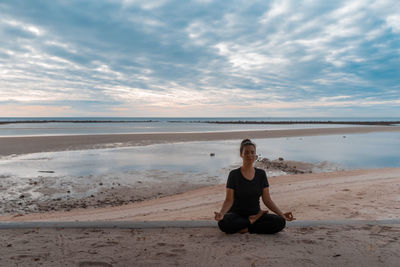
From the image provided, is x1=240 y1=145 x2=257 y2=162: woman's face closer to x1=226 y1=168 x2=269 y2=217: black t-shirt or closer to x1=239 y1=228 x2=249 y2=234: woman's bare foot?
x1=226 y1=168 x2=269 y2=217: black t-shirt

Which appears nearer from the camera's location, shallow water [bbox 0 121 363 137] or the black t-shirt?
the black t-shirt

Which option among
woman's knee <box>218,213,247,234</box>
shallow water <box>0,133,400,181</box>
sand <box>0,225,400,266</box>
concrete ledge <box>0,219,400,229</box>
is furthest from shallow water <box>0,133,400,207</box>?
woman's knee <box>218,213,247,234</box>

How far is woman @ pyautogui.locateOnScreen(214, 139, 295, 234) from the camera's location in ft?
15.0

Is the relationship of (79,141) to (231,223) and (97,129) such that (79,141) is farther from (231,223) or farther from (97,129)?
(231,223)

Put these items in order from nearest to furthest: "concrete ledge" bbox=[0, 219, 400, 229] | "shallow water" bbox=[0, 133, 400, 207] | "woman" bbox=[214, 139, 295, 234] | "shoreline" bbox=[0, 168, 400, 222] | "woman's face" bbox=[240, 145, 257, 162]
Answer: "woman's face" bbox=[240, 145, 257, 162] < "woman" bbox=[214, 139, 295, 234] < "concrete ledge" bbox=[0, 219, 400, 229] < "shoreline" bbox=[0, 168, 400, 222] < "shallow water" bbox=[0, 133, 400, 207]

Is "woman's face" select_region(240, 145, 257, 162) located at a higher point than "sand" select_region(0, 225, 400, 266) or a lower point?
higher

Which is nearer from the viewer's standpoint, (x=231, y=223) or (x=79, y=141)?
(x=231, y=223)

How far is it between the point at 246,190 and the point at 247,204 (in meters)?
0.28

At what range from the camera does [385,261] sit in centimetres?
386

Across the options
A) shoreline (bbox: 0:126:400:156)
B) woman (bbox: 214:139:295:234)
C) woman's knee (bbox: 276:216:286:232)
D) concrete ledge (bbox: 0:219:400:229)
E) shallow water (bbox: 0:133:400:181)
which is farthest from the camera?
shoreline (bbox: 0:126:400:156)

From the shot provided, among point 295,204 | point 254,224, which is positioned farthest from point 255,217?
point 295,204

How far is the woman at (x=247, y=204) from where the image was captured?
457 centimetres

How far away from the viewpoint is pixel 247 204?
4.73 metres

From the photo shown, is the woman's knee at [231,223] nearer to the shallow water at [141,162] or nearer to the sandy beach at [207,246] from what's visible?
the sandy beach at [207,246]
